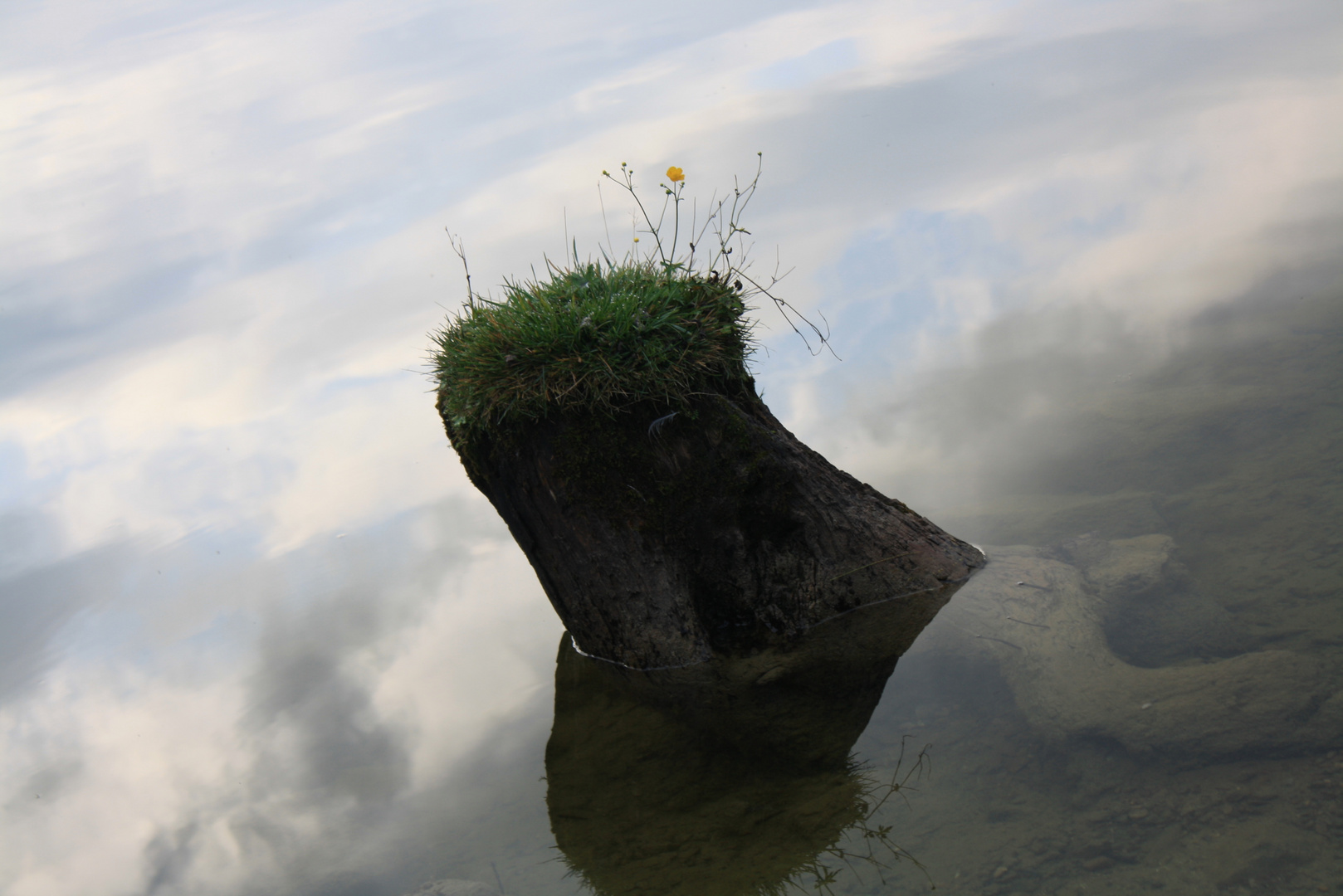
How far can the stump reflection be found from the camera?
11.4 ft

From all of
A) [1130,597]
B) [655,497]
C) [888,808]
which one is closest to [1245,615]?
[1130,597]

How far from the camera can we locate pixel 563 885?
3.62m

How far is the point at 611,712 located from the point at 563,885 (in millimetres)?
1272

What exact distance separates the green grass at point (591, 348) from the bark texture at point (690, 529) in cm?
13

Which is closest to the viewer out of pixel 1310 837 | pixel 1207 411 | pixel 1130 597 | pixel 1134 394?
pixel 1310 837

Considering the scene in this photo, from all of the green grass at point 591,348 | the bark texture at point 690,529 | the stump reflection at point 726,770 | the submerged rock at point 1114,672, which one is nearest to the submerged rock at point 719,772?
the stump reflection at point 726,770

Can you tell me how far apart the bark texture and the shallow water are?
46 cm

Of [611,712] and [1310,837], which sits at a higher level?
[611,712]

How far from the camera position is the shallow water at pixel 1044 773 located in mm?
3006

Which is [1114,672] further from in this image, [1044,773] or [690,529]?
[690,529]

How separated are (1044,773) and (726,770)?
1.35m

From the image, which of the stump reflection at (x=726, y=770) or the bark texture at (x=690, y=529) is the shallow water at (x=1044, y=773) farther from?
the bark texture at (x=690, y=529)

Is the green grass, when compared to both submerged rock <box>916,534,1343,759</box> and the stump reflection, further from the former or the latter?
submerged rock <box>916,534,1343,759</box>

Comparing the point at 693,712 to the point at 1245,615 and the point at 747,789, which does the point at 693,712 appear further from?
the point at 1245,615
